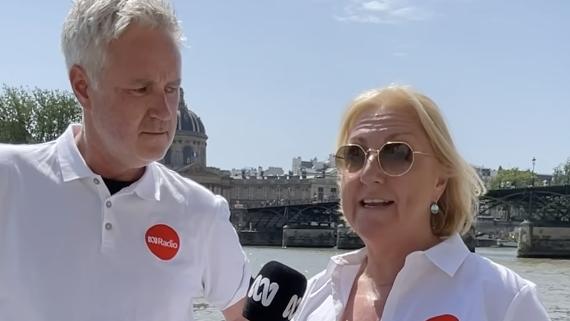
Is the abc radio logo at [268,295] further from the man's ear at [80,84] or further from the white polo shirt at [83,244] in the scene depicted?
the man's ear at [80,84]

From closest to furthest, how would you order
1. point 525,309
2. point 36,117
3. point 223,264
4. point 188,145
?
point 525,309 < point 223,264 < point 36,117 < point 188,145

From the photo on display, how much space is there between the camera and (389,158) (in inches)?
79.8

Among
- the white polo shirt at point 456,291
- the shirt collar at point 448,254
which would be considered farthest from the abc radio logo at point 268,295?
the shirt collar at point 448,254

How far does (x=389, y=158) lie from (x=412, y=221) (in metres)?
0.16

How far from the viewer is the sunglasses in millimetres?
2016

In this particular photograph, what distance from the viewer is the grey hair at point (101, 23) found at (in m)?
2.12

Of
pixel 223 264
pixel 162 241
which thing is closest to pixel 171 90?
pixel 162 241

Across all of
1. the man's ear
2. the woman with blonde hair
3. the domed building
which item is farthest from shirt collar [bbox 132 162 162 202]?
the domed building

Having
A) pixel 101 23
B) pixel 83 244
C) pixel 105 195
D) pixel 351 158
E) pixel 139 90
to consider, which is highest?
pixel 101 23

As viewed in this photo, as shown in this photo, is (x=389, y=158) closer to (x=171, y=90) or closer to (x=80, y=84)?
(x=171, y=90)

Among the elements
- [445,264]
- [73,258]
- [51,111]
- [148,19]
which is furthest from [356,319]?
[51,111]

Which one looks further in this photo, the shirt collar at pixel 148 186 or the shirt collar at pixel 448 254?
the shirt collar at pixel 148 186

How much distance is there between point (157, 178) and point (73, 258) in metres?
0.31

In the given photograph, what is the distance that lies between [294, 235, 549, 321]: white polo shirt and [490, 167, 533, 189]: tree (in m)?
91.4
